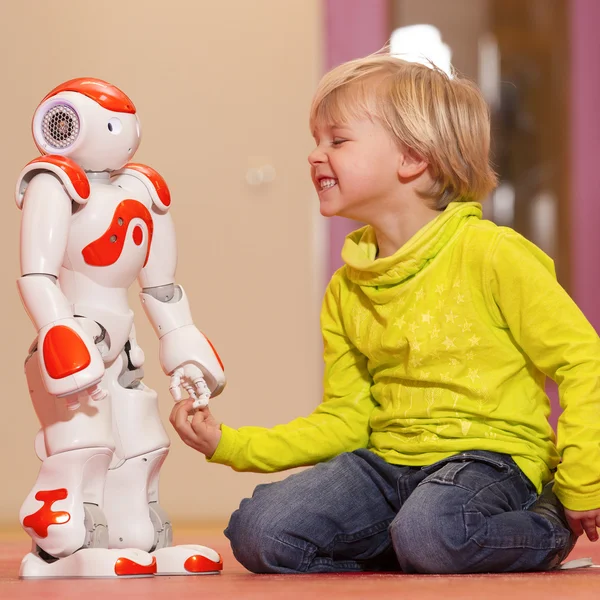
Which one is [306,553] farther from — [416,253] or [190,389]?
[416,253]

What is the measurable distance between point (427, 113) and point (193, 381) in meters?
0.46

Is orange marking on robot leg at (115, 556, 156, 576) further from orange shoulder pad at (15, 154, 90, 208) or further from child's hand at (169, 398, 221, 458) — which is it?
orange shoulder pad at (15, 154, 90, 208)

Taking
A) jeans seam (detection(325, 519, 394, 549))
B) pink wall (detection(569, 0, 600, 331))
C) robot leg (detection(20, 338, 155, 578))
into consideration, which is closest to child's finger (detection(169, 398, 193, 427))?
robot leg (detection(20, 338, 155, 578))

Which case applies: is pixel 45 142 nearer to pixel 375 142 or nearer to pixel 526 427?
pixel 375 142

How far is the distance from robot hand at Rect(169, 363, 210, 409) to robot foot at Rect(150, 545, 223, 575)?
163mm

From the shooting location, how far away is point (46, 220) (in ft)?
3.48

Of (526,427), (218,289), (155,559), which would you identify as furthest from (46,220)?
(218,289)

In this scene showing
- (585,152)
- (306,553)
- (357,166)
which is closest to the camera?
(306,553)

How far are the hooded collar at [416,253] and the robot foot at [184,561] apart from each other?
398 mm

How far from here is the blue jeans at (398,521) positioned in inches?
42.1

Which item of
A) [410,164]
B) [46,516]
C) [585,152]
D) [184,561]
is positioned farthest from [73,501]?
[585,152]

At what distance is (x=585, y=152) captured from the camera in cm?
263

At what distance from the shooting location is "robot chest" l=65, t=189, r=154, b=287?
3.61 feet

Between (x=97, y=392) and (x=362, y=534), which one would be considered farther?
(x=362, y=534)
